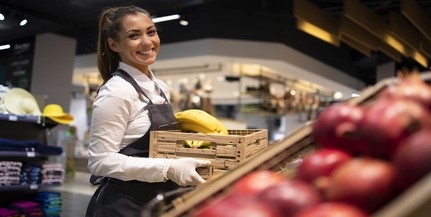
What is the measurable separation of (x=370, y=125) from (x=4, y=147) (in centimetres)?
452

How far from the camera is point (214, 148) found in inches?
63.8

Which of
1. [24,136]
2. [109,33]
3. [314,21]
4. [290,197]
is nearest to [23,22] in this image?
[24,136]

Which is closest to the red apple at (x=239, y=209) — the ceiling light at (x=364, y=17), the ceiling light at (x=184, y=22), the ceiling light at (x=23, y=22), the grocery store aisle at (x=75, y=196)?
the ceiling light at (x=364, y=17)

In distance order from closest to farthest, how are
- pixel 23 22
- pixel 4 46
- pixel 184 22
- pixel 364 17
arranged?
pixel 364 17
pixel 23 22
pixel 4 46
pixel 184 22

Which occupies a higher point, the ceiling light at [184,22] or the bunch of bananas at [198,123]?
the ceiling light at [184,22]

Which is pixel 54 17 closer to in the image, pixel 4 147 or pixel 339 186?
pixel 4 147

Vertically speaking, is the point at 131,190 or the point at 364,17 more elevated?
the point at 364,17

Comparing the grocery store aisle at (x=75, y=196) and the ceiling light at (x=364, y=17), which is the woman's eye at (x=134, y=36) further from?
the grocery store aisle at (x=75, y=196)

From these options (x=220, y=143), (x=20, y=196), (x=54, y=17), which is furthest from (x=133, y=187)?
(x=54, y=17)

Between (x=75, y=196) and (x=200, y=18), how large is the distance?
11.3 feet

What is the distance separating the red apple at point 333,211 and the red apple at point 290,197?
23 millimetres

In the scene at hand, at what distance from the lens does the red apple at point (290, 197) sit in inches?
24.0

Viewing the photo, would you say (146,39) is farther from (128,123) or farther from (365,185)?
(365,185)

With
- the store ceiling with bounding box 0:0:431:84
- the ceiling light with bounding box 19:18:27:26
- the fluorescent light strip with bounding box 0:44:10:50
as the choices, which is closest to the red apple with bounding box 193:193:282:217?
the store ceiling with bounding box 0:0:431:84
